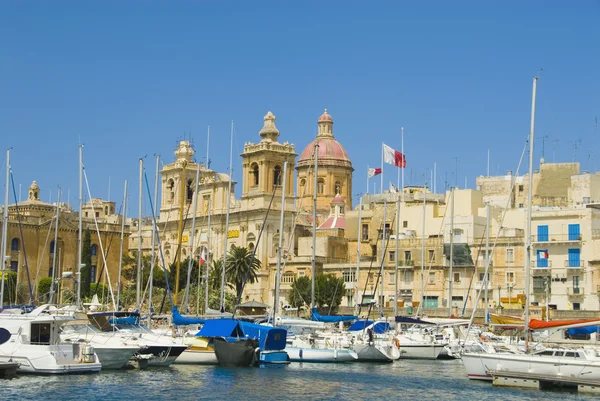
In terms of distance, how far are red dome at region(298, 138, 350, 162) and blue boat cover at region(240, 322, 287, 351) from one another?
65.4 meters

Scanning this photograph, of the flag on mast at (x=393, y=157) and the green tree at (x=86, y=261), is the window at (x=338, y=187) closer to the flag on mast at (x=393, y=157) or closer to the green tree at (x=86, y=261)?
the green tree at (x=86, y=261)

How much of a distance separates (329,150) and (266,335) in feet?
221

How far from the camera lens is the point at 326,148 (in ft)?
370

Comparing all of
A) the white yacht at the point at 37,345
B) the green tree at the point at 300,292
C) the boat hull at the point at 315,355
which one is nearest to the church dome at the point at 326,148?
the green tree at the point at 300,292

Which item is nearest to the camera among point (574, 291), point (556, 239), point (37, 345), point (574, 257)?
point (37, 345)

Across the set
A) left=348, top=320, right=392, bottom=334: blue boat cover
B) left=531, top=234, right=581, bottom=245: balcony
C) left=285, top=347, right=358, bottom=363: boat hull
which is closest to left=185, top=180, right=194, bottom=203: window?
left=531, top=234, right=581, bottom=245: balcony

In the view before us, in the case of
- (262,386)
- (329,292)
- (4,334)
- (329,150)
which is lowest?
(262,386)

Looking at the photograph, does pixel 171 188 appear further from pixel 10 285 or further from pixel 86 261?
pixel 10 285

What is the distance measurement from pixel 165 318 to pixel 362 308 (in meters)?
24.2

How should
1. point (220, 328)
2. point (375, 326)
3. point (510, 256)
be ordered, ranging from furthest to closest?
1. point (510, 256)
2. point (375, 326)
3. point (220, 328)

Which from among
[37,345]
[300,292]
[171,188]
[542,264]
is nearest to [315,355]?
[37,345]

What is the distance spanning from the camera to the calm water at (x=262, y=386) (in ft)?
116

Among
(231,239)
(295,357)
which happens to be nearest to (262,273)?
(231,239)

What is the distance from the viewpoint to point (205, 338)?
45.6 m
